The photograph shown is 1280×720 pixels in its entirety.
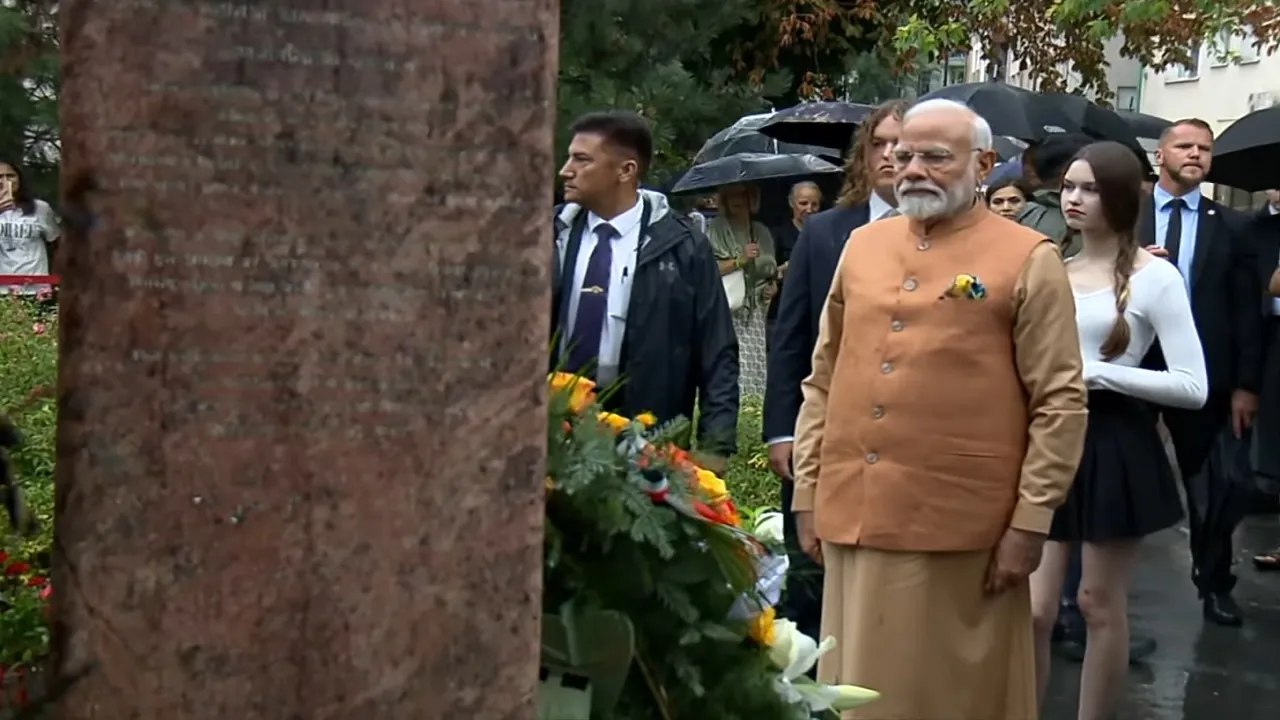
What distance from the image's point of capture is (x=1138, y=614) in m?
8.04

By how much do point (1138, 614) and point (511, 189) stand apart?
6.17 m

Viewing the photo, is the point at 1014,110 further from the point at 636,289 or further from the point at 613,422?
the point at 613,422

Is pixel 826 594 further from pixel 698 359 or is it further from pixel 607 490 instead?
pixel 607 490

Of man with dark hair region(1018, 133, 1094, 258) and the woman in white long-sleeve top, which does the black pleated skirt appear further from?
man with dark hair region(1018, 133, 1094, 258)

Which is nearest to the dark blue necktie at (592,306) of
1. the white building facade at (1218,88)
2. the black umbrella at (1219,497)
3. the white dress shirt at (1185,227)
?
the white dress shirt at (1185,227)

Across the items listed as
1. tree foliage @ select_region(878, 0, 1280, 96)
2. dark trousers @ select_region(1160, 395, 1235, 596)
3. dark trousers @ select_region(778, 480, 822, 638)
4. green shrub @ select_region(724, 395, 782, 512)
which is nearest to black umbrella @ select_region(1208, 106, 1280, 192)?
dark trousers @ select_region(1160, 395, 1235, 596)

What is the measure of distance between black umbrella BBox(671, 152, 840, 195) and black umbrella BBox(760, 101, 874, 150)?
1.12m

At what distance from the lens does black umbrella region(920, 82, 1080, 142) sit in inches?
469

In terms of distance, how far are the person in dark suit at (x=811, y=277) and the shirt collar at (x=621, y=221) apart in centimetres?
52

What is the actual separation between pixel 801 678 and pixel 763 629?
20cm

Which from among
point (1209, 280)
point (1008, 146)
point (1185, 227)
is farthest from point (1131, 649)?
point (1008, 146)

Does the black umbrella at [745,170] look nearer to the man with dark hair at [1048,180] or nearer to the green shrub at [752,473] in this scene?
the green shrub at [752,473]

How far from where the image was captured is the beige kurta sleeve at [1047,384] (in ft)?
13.9

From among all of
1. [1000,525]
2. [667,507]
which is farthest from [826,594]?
[667,507]
